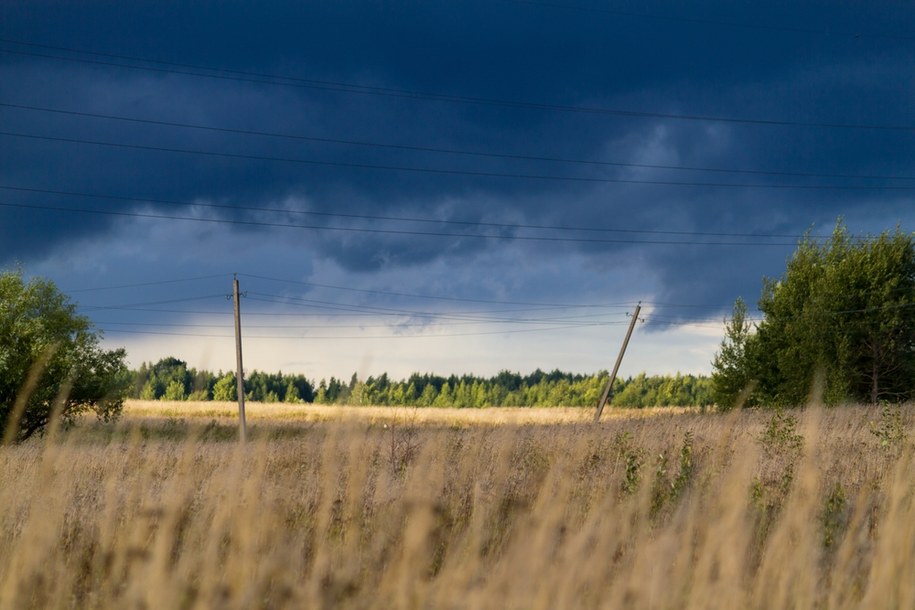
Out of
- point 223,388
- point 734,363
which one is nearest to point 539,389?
point 734,363

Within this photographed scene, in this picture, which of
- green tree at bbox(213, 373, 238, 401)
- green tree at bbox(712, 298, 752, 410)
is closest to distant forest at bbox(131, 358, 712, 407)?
green tree at bbox(712, 298, 752, 410)

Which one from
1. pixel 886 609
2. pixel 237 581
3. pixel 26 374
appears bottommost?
pixel 886 609

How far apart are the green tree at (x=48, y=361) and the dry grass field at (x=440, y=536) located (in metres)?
28.3

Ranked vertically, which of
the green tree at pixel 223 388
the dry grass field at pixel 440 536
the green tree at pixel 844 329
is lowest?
the dry grass field at pixel 440 536

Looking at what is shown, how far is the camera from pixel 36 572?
5.00 m

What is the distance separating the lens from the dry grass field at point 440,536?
164 inches

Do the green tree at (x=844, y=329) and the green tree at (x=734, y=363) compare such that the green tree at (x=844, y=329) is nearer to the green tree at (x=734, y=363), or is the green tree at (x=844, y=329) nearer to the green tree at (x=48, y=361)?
the green tree at (x=734, y=363)

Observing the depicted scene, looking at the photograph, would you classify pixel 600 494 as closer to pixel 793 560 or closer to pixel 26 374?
pixel 793 560

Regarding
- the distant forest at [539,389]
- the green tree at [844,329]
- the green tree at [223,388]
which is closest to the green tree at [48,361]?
the distant forest at [539,389]

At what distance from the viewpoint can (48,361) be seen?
118ft

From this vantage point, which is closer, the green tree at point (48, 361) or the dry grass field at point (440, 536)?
the dry grass field at point (440, 536)

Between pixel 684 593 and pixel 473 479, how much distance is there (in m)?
4.14

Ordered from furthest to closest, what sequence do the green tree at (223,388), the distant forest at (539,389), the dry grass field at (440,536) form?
the distant forest at (539,389) < the green tree at (223,388) < the dry grass field at (440,536)

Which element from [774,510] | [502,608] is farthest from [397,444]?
[502,608]
